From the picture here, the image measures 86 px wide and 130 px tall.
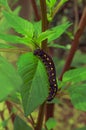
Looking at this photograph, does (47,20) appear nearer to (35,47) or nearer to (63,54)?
(35,47)

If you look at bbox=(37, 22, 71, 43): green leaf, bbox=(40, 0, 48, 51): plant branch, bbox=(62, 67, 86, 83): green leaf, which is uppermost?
bbox=(40, 0, 48, 51): plant branch

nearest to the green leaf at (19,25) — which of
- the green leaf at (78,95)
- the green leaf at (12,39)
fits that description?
the green leaf at (12,39)

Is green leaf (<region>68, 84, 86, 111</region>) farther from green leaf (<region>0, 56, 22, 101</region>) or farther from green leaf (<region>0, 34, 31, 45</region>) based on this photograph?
green leaf (<region>0, 56, 22, 101</region>)

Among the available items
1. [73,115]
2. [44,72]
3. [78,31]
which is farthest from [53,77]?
[73,115]

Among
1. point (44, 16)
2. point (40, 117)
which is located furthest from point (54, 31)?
point (40, 117)

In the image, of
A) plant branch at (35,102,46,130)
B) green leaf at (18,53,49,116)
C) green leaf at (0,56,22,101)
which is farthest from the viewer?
plant branch at (35,102,46,130)

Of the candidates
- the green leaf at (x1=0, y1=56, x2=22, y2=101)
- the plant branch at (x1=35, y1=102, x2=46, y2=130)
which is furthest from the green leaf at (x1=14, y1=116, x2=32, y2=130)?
the green leaf at (x1=0, y1=56, x2=22, y2=101)

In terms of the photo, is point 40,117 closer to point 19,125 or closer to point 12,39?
point 19,125
